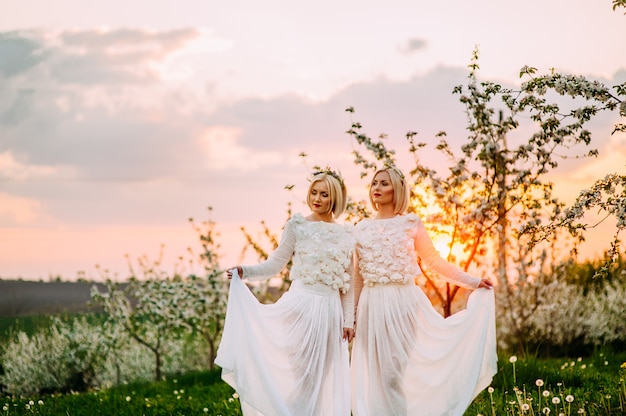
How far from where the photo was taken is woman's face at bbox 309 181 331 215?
668 centimetres

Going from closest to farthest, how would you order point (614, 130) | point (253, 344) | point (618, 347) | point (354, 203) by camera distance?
point (253, 344), point (614, 130), point (354, 203), point (618, 347)

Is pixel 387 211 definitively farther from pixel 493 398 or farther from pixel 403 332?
pixel 493 398

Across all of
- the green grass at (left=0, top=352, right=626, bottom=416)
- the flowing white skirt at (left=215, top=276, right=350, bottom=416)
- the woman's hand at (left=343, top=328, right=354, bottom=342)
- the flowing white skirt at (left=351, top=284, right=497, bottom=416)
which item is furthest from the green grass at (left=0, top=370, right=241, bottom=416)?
the woman's hand at (left=343, top=328, right=354, bottom=342)

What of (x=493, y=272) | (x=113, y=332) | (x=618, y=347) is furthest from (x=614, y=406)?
(x=113, y=332)

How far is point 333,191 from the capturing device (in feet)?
22.0

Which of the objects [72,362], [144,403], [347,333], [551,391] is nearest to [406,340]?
[347,333]

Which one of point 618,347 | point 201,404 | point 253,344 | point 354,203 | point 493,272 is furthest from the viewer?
point 618,347

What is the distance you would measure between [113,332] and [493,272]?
6756 millimetres

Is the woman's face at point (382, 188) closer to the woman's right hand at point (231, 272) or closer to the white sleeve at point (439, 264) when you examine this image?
the white sleeve at point (439, 264)

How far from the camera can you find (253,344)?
6.46 m

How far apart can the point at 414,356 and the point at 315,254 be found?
1.31 meters

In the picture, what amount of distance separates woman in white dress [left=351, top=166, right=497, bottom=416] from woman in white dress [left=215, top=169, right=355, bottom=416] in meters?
0.24

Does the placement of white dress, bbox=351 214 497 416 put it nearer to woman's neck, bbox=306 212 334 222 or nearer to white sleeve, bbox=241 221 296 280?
woman's neck, bbox=306 212 334 222

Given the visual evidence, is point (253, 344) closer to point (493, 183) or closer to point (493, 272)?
point (493, 183)
